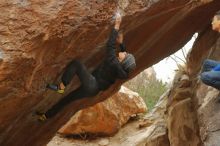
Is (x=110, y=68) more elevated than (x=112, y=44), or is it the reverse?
(x=112, y=44)

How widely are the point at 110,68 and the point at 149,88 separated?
15.1 metres

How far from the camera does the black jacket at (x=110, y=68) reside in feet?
25.6

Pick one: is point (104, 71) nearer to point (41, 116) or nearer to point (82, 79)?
point (82, 79)

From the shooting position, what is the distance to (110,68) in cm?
810

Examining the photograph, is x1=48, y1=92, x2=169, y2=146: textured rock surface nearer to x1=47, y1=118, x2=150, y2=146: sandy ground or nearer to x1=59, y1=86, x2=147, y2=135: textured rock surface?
x1=47, y1=118, x2=150, y2=146: sandy ground

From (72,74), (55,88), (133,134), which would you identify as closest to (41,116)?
(55,88)

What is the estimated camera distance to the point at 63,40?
766cm

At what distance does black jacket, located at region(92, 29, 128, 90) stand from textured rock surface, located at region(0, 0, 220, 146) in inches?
14.7

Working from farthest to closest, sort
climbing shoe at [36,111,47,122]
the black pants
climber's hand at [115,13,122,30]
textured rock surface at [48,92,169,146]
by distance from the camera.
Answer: textured rock surface at [48,92,169,146] → climbing shoe at [36,111,47,122] → the black pants → climber's hand at [115,13,122,30]

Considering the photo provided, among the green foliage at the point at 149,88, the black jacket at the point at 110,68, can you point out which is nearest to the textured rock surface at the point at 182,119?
the black jacket at the point at 110,68

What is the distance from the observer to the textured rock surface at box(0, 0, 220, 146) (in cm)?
712

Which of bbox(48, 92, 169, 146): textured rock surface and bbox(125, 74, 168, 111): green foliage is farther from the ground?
bbox(125, 74, 168, 111): green foliage

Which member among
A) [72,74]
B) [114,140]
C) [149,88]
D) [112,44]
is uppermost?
[149,88]

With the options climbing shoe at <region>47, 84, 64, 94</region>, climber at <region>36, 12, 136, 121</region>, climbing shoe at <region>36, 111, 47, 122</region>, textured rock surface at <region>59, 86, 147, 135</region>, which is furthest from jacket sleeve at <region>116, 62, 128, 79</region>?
textured rock surface at <region>59, 86, 147, 135</region>
